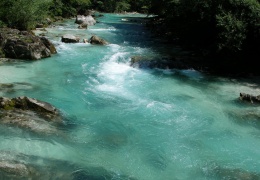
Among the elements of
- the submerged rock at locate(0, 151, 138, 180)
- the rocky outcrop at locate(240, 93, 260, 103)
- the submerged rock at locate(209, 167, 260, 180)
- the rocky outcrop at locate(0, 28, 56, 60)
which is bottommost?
the submerged rock at locate(209, 167, 260, 180)

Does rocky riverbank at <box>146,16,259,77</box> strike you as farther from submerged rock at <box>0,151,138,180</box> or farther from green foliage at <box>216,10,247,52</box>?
submerged rock at <box>0,151,138,180</box>

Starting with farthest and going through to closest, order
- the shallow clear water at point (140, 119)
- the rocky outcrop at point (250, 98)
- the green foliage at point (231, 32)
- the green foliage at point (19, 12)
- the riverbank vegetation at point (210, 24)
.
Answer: the green foliage at point (19, 12) < the riverbank vegetation at point (210, 24) < the green foliage at point (231, 32) < the rocky outcrop at point (250, 98) < the shallow clear water at point (140, 119)

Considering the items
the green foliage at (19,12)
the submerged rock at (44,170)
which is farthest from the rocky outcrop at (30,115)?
the green foliage at (19,12)

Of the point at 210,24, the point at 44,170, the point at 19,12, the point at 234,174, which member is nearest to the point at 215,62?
the point at 210,24

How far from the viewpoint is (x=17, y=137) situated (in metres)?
9.86

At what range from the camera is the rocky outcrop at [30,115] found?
1061cm

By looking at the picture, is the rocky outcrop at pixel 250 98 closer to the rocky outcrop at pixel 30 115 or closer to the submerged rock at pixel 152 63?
the submerged rock at pixel 152 63

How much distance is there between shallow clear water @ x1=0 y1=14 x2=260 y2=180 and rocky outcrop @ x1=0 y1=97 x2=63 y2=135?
15.4 inches

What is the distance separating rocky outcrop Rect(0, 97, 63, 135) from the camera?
10612mm

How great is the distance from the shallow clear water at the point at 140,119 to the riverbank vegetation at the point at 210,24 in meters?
2.34

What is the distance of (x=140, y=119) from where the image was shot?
40.6 feet

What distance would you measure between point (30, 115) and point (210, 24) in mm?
15415

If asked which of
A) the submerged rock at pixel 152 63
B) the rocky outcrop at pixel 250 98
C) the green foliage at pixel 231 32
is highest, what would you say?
the green foliage at pixel 231 32

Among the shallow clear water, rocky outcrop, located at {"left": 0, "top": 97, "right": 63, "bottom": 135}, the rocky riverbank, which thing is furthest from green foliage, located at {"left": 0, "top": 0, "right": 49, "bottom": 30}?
rocky outcrop, located at {"left": 0, "top": 97, "right": 63, "bottom": 135}
